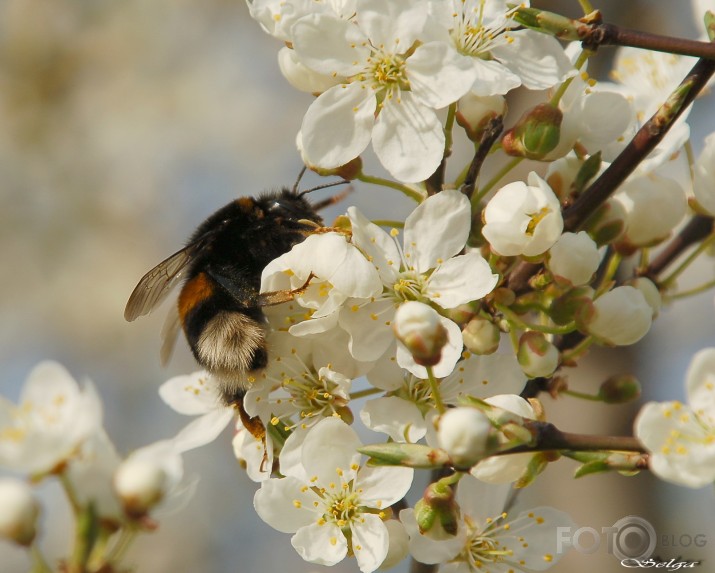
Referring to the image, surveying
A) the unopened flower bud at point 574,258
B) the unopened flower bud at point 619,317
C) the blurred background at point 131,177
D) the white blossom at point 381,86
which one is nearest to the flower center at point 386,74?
the white blossom at point 381,86

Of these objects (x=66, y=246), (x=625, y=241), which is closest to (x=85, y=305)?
(x=66, y=246)

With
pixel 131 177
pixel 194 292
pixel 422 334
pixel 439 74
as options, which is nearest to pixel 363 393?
pixel 422 334

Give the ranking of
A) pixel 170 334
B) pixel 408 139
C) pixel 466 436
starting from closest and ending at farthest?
pixel 466 436
pixel 408 139
pixel 170 334

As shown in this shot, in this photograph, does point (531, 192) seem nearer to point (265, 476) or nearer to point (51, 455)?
point (265, 476)

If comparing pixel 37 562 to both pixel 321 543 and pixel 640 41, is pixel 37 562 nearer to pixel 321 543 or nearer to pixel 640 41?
pixel 321 543

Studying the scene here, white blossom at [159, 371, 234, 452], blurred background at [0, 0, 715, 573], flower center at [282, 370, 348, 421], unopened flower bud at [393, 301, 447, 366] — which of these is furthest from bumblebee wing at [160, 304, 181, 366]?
blurred background at [0, 0, 715, 573]

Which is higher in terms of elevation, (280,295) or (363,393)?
(280,295)
